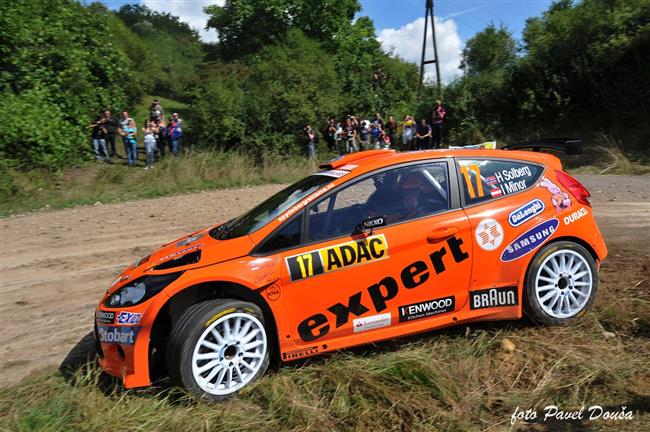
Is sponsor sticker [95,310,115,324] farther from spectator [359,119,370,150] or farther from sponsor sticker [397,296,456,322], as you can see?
spectator [359,119,370,150]

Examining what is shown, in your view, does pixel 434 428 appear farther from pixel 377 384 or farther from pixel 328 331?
pixel 328 331

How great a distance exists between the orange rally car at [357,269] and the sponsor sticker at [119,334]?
0.01 metres

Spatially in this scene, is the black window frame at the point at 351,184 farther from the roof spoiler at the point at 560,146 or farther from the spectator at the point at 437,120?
the spectator at the point at 437,120

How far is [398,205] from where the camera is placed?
181 inches

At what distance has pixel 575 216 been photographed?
16.3ft

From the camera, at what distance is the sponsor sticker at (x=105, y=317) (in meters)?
4.14

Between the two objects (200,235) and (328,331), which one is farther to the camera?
(200,235)

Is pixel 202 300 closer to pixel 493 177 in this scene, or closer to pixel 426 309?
pixel 426 309

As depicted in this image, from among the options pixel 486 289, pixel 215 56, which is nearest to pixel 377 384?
pixel 486 289

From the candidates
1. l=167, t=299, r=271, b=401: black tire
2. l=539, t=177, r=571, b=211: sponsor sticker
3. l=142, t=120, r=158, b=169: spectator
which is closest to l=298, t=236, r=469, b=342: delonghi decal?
l=167, t=299, r=271, b=401: black tire

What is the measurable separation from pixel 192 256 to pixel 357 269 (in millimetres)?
1308

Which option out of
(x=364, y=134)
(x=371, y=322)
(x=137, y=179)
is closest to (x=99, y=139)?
(x=137, y=179)

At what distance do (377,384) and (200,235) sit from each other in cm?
214

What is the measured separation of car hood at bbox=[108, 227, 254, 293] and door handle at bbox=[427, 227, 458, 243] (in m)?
1.46
